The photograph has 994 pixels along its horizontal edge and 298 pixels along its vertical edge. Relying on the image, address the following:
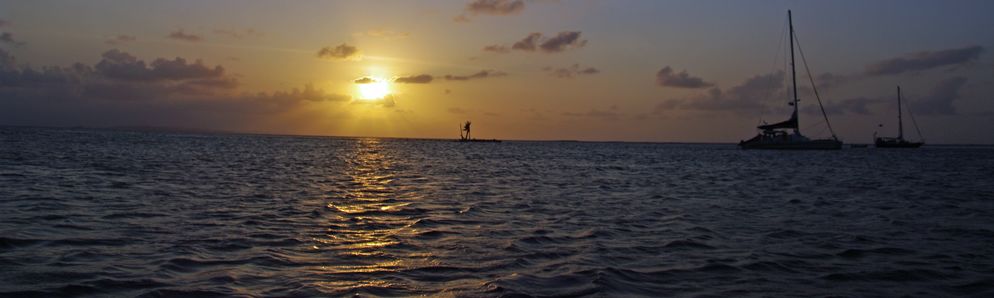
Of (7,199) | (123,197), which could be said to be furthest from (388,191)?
(7,199)

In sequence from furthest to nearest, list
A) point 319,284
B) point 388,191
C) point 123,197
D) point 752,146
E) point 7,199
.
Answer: point 752,146
point 388,191
point 123,197
point 7,199
point 319,284

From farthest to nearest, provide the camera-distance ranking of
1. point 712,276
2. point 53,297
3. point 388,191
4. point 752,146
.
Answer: point 752,146 → point 388,191 → point 712,276 → point 53,297

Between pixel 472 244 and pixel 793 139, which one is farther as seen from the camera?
pixel 793 139

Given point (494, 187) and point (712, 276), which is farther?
point (494, 187)

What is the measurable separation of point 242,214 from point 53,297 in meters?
9.59

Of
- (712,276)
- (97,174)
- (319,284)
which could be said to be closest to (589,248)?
(712,276)

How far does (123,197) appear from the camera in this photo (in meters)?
22.0

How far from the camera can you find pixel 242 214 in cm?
1816

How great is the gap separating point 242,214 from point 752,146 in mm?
106121

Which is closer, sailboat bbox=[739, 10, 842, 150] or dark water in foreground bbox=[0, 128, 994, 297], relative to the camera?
dark water in foreground bbox=[0, 128, 994, 297]

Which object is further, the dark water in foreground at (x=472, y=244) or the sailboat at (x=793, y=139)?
the sailboat at (x=793, y=139)

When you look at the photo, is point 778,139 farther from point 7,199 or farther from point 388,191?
point 7,199

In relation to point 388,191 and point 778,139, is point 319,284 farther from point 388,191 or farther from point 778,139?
point 778,139

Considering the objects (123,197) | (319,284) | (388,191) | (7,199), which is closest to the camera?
(319,284)
